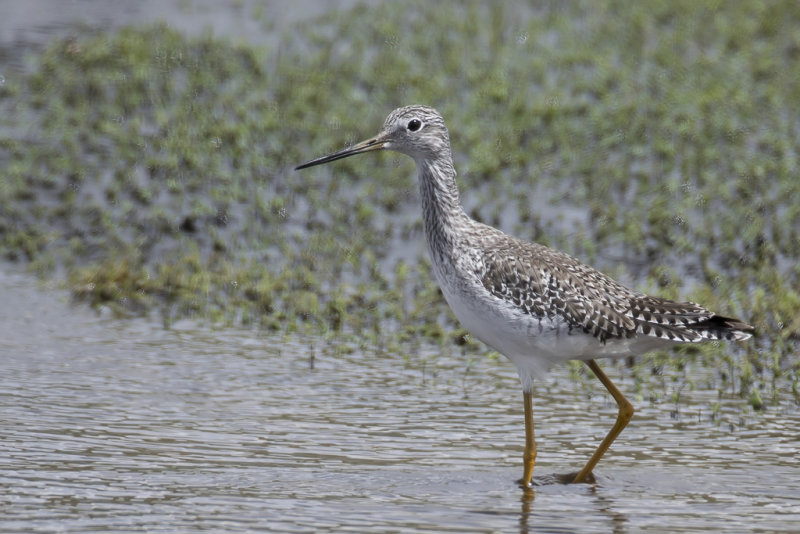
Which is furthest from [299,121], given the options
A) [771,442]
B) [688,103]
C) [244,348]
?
[771,442]

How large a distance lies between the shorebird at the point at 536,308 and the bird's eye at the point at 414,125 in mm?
44

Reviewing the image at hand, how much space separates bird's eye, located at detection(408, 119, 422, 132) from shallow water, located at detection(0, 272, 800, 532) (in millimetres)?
1928

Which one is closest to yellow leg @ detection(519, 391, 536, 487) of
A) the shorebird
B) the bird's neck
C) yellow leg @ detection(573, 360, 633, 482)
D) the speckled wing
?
the shorebird

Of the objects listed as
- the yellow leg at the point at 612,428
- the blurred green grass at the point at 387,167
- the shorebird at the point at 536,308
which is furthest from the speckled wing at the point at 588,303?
the blurred green grass at the point at 387,167

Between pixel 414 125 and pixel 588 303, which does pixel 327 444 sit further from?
pixel 414 125

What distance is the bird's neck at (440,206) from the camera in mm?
8500

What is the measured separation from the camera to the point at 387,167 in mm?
14992

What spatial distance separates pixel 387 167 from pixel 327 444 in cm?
666

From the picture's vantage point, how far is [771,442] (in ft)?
28.9

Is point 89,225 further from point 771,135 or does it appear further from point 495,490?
point 771,135

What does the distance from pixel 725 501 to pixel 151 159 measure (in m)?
8.47

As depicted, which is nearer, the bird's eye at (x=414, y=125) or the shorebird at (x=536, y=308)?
the shorebird at (x=536, y=308)

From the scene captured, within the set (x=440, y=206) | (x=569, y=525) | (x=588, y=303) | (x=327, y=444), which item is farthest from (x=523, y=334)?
(x=327, y=444)

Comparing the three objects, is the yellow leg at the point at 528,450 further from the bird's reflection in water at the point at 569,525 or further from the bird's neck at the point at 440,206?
the bird's neck at the point at 440,206
